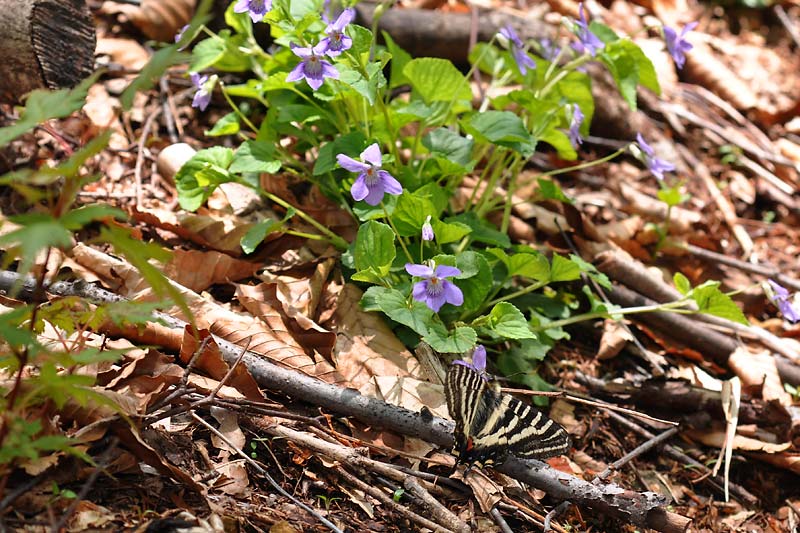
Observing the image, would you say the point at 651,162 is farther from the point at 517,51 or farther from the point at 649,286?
the point at 517,51

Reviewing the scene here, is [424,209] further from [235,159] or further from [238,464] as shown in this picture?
[238,464]

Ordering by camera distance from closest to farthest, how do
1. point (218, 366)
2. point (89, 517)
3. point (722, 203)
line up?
1. point (89, 517)
2. point (218, 366)
3. point (722, 203)

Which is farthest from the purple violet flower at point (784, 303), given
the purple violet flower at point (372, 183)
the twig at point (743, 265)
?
the purple violet flower at point (372, 183)

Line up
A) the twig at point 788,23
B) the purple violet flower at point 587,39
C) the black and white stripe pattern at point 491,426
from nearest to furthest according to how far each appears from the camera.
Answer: the black and white stripe pattern at point 491,426, the purple violet flower at point 587,39, the twig at point 788,23

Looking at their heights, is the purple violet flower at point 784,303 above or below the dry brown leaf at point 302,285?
above

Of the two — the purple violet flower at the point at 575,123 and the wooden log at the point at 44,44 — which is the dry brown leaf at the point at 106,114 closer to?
the wooden log at the point at 44,44

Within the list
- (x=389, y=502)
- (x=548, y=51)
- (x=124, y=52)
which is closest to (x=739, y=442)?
(x=389, y=502)
